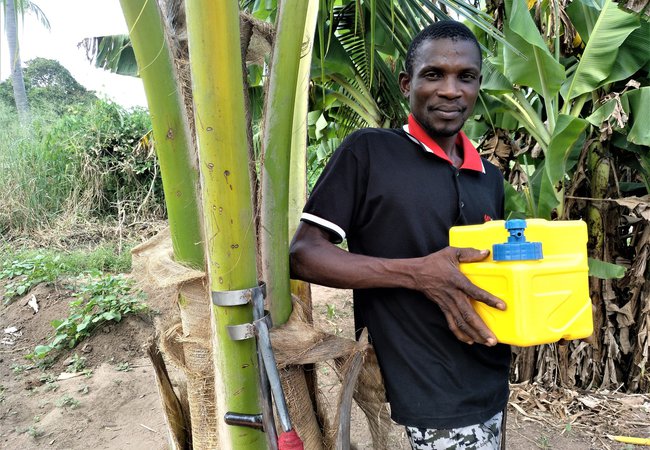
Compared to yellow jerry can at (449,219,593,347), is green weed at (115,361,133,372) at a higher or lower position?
lower

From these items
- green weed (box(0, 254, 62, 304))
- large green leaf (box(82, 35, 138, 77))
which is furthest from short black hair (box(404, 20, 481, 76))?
green weed (box(0, 254, 62, 304))

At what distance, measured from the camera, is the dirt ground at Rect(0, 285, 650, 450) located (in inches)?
108

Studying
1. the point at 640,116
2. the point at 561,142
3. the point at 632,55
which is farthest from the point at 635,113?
the point at 561,142

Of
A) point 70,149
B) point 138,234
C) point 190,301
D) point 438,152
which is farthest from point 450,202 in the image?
point 70,149

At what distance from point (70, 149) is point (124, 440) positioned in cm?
557

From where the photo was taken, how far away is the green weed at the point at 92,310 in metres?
3.63

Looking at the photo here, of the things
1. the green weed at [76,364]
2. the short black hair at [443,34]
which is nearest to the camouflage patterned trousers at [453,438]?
the short black hair at [443,34]

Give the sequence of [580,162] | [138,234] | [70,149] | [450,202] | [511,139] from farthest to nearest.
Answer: [70,149], [138,234], [511,139], [580,162], [450,202]

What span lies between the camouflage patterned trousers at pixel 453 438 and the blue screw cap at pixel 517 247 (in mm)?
500

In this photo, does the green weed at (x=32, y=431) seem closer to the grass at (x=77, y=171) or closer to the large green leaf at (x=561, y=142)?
the large green leaf at (x=561, y=142)

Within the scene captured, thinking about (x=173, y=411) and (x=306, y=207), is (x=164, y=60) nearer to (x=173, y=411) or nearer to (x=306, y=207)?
(x=306, y=207)

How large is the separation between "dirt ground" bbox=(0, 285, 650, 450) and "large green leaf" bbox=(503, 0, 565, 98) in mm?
1794

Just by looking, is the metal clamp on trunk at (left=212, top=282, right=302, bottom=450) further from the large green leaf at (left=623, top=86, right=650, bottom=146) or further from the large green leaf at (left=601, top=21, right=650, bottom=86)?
the large green leaf at (left=601, top=21, right=650, bottom=86)

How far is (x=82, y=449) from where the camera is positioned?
8.64 feet
